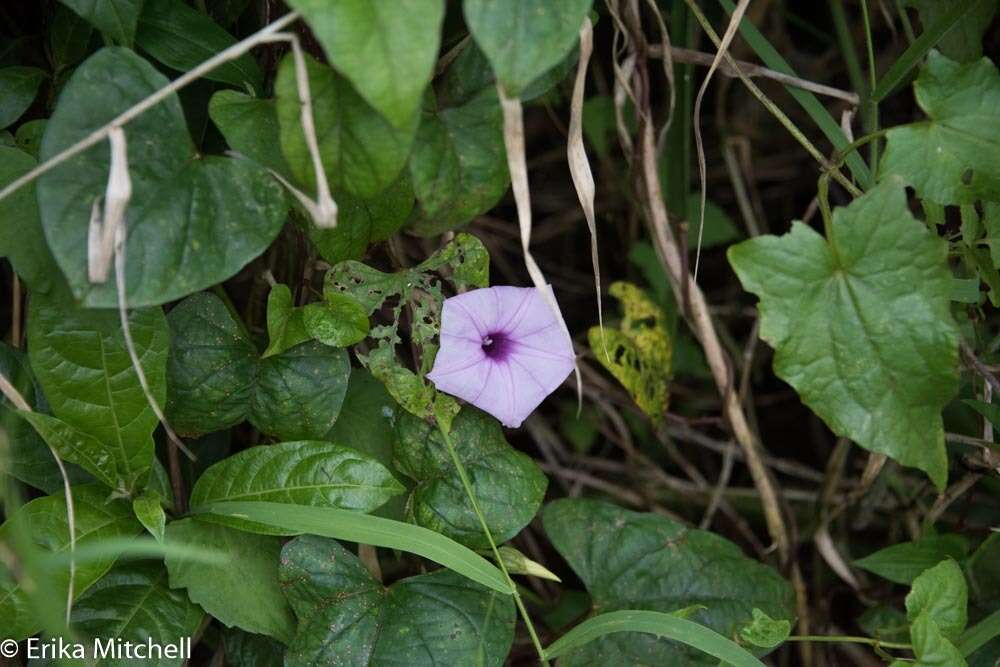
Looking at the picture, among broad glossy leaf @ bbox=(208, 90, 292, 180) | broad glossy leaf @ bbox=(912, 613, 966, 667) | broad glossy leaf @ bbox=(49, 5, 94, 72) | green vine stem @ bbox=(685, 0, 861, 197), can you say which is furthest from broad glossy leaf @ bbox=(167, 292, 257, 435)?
broad glossy leaf @ bbox=(912, 613, 966, 667)

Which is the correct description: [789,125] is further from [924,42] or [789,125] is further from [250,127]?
[250,127]

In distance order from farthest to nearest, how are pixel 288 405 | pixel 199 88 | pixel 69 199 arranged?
1. pixel 199 88
2. pixel 288 405
3. pixel 69 199

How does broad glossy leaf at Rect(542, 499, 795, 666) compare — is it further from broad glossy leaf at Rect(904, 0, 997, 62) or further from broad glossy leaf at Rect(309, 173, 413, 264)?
broad glossy leaf at Rect(904, 0, 997, 62)

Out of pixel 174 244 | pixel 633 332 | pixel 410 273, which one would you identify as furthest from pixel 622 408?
pixel 174 244

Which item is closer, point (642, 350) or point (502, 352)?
point (502, 352)

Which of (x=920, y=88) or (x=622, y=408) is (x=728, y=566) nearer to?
(x=622, y=408)

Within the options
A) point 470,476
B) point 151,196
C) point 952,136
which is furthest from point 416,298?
point 952,136
